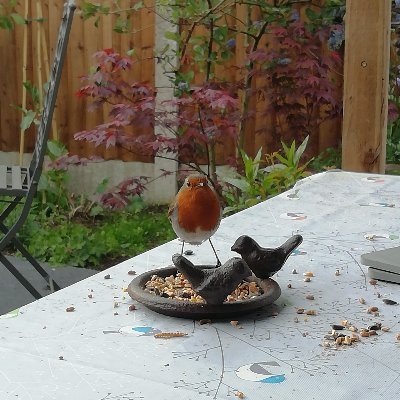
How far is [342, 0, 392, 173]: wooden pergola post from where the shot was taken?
248 centimetres

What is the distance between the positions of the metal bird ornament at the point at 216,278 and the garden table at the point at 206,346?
0.05 meters

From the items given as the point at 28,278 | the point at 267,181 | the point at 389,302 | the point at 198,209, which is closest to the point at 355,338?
the point at 389,302

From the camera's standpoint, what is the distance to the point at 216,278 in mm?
1057

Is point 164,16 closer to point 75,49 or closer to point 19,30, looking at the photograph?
point 75,49

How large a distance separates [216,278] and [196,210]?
0.43ft

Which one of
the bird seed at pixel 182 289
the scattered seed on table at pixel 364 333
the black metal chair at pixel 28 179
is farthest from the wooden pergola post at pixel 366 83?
the scattered seed on table at pixel 364 333

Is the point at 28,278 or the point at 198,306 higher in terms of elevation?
the point at 198,306

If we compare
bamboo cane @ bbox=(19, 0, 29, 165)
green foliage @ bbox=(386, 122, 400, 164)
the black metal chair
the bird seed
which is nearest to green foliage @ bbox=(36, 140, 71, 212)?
bamboo cane @ bbox=(19, 0, 29, 165)

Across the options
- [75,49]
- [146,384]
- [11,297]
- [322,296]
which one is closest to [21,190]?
[11,297]

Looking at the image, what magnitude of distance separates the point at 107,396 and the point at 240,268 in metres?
0.28

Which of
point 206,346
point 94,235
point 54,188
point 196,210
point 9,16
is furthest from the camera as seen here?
point 9,16

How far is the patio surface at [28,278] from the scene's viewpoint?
3.45m

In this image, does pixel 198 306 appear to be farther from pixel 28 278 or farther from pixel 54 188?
pixel 54 188

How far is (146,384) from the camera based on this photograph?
0.89m
